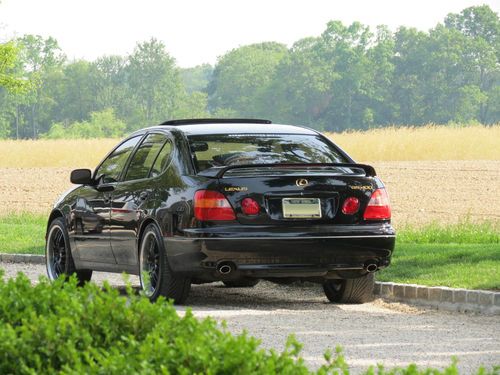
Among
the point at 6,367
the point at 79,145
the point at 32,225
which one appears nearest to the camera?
the point at 6,367

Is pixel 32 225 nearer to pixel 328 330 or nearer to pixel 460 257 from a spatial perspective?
pixel 460 257

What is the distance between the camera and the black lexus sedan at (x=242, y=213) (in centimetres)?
1155

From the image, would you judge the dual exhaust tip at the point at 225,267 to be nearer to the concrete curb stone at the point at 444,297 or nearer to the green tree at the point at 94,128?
the concrete curb stone at the point at 444,297

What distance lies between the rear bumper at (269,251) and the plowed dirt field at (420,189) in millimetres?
14463

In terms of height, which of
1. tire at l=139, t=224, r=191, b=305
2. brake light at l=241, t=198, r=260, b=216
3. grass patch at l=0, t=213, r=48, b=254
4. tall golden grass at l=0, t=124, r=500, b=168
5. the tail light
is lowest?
tall golden grass at l=0, t=124, r=500, b=168

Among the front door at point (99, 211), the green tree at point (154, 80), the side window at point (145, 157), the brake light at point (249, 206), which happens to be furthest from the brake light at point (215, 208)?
the green tree at point (154, 80)

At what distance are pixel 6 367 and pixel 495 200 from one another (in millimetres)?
30002

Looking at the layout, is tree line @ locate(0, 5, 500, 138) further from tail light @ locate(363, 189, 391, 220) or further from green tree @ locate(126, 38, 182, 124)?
tail light @ locate(363, 189, 391, 220)

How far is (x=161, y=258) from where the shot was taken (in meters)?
11.9

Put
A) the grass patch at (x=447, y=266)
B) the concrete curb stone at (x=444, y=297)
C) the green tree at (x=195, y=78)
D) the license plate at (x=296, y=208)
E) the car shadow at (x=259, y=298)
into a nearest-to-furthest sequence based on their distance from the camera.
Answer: the license plate at (x=296, y=208), the concrete curb stone at (x=444, y=297), the car shadow at (x=259, y=298), the grass patch at (x=447, y=266), the green tree at (x=195, y=78)

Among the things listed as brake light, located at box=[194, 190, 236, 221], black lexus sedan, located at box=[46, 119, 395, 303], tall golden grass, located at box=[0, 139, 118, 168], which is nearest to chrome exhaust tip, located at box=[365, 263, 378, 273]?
black lexus sedan, located at box=[46, 119, 395, 303]

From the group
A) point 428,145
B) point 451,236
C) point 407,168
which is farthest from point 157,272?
point 428,145

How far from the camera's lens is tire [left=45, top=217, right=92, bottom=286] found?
1398 centimetres

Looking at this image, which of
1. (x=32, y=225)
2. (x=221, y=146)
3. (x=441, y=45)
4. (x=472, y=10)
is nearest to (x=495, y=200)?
(x=32, y=225)
